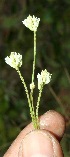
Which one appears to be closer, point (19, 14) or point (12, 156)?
point (12, 156)

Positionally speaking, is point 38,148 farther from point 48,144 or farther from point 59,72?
point 59,72

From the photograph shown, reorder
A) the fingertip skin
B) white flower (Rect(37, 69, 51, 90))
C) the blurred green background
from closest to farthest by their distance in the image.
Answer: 1. white flower (Rect(37, 69, 51, 90))
2. the fingertip skin
3. the blurred green background

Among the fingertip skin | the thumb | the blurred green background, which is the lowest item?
the thumb

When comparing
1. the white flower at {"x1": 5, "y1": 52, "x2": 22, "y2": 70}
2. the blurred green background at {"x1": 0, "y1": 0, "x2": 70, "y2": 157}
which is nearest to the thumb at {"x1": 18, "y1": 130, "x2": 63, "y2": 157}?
the white flower at {"x1": 5, "y1": 52, "x2": 22, "y2": 70}

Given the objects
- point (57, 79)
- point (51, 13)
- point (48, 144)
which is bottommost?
point (48, 144)

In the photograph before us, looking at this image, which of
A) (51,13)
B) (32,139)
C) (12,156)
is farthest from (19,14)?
(32,139)

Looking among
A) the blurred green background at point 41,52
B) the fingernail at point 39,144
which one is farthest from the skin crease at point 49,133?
the blurred green background at point 41,52

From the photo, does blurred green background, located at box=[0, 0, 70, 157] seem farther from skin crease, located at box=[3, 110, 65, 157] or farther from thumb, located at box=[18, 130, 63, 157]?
thumb, located at box=[18, 130, 63, 157]

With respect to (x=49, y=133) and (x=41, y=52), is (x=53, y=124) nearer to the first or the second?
(x=49, y=133)

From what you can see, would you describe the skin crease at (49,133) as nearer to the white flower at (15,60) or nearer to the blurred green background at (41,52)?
the white flower at (15,60)
